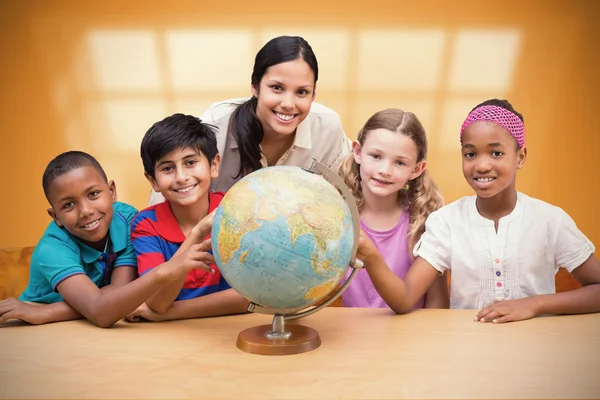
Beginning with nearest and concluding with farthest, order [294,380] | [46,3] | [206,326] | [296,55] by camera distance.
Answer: [294,380]
[206,326]
[296,55]
[46,3]

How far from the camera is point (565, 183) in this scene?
5.29 meters

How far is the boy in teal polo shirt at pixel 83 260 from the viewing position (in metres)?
2.50

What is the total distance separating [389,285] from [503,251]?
0.58 meters

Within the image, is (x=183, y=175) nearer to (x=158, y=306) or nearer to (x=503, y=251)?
(x=158, y=306)

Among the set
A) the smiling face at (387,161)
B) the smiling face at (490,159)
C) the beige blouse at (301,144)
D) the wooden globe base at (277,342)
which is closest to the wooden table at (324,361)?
the wooden globe base at (277,342)

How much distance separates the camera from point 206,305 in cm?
264

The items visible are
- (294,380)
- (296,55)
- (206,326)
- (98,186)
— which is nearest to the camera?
(294,380)

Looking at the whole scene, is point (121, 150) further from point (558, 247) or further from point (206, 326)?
point (558, 247)

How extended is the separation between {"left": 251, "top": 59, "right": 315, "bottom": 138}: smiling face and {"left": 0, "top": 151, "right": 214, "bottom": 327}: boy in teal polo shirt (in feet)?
3.16

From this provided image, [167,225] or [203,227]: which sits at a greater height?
[203,227]

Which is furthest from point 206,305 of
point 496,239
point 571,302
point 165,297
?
point 571,302

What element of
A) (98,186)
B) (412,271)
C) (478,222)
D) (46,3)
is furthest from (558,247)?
(46,3)

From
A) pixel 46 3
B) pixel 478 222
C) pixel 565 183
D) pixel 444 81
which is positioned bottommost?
A: pixel 565 183

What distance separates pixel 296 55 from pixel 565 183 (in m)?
2.88
